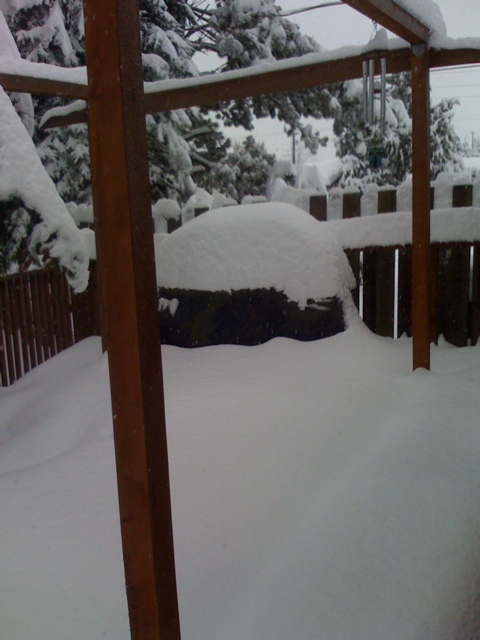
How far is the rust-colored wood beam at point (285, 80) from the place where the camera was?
4383 mm

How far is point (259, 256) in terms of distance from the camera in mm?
5445

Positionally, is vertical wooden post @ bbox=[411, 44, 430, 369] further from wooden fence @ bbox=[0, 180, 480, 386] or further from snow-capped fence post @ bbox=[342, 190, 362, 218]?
snow-capped fence post @ bbox=[342, 190, 362, 218]

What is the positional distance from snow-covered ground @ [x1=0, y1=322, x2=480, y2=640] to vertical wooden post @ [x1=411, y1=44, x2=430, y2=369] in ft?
1.06

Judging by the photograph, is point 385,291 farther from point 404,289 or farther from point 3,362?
point 3,362

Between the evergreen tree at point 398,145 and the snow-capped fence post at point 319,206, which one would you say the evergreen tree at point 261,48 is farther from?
the snow-capped fence post at point 319,206

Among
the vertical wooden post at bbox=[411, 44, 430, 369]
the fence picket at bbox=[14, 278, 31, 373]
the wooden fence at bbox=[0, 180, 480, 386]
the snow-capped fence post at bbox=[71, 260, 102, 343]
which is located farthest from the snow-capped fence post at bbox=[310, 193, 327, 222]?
the fence picket at bbox=[14, 278, 31, 373]

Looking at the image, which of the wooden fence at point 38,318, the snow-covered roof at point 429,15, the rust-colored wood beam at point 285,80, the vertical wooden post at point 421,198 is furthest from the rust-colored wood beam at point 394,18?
the wooden fence at point 38,318

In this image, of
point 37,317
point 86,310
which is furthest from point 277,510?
point 86,310

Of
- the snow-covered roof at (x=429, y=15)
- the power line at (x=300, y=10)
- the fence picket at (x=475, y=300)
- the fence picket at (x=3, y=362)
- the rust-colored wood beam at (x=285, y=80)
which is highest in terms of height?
the power line at (x=300, y=10)

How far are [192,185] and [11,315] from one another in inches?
208

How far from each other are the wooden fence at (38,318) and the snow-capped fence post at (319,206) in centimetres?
256

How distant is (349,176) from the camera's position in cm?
1527

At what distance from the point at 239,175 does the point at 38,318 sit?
266 inches

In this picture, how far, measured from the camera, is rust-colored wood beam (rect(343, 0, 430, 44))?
3139 mm
